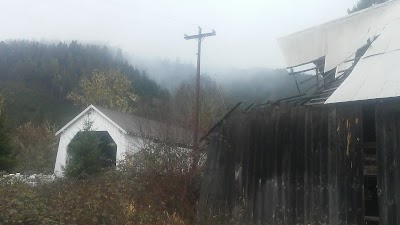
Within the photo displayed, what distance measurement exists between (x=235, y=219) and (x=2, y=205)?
5.46 metres

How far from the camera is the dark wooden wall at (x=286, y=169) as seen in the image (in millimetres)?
8984

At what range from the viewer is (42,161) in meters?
31.6

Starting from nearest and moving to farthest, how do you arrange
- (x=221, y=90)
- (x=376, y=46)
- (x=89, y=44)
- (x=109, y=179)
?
(x=376, y=46), (x=109, y=179), (x=221, y=90), (x=89, y=44)

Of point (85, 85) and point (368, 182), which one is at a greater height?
point (85, 85)

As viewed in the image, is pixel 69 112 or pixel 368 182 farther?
pixel 69 112

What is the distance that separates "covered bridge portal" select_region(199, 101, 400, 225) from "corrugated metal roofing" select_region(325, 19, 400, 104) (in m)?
0.29

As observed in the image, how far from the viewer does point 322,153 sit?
9.38 meters

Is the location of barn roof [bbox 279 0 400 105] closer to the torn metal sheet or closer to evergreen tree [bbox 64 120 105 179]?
the torn metal sheet

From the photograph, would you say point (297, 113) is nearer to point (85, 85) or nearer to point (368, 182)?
point (368, 182)

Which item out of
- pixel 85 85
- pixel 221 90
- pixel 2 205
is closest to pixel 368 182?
pixel 2 205

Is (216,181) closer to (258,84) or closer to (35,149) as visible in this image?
(35,149)

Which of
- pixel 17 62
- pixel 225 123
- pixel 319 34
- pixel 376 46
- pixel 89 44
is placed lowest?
pixel 225 123

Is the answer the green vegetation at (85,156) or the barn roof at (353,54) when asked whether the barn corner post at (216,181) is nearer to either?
the barn roof at (353,54)

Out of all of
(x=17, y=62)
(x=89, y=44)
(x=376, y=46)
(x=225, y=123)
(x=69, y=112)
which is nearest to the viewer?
(x=376, y=46)
